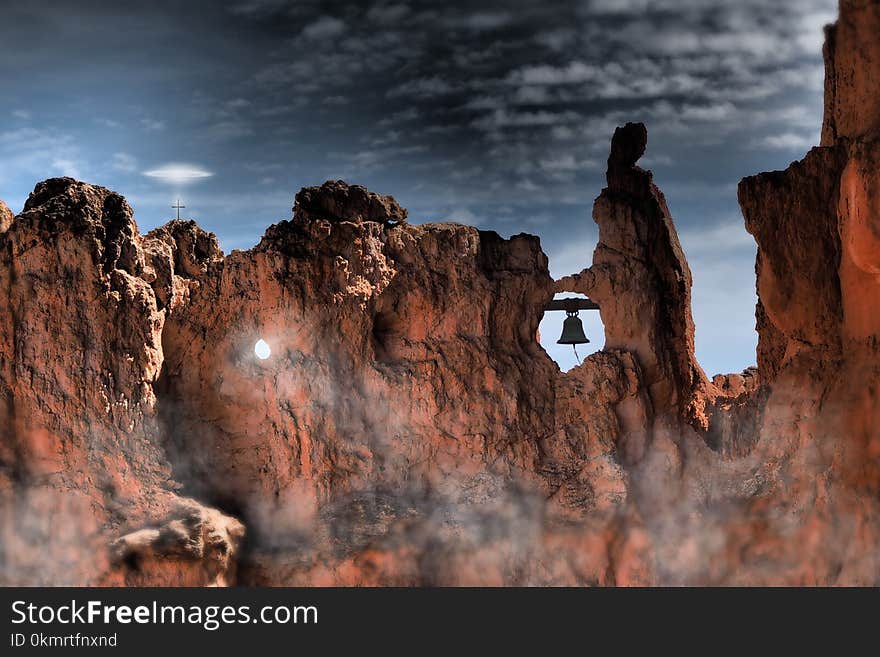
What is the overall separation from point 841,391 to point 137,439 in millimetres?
7870

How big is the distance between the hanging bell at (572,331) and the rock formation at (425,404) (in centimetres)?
49

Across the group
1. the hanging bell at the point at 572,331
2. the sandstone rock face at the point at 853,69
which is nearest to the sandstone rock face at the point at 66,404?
the hanging bell at the point at 572,331

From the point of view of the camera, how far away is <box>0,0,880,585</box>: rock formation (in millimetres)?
15070

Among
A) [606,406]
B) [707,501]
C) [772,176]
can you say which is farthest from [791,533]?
[772,176]

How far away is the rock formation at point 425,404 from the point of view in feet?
49.4

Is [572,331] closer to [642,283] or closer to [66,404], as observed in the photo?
[642,283]

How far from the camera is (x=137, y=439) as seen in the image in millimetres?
15180

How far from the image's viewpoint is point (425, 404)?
15859 mm

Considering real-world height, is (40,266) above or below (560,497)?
above

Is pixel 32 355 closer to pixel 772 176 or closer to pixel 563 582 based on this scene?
pixel 563 582

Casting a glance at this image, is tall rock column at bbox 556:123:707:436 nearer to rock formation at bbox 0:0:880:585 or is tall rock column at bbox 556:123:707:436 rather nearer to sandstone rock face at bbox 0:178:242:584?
rock formation at bbox 0:0:880:585
